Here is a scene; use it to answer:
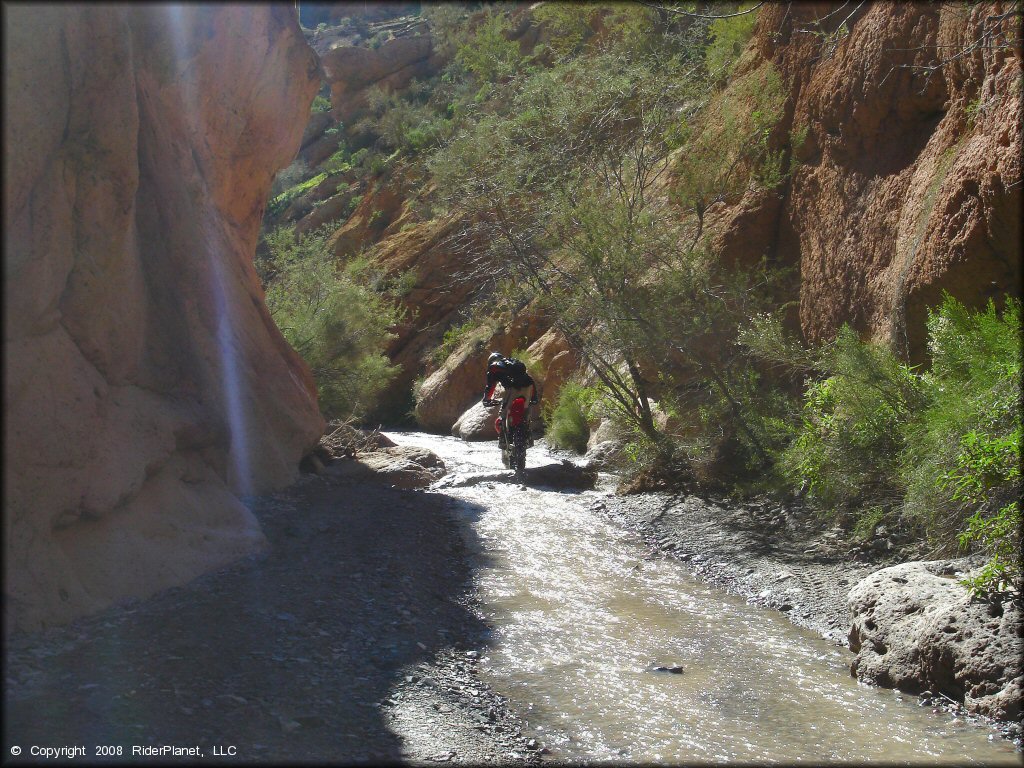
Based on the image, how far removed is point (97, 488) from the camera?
20.4 ft

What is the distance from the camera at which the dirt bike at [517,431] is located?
44.7 ft

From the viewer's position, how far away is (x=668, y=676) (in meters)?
5.98

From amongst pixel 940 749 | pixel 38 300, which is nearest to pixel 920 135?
pixel 940 749

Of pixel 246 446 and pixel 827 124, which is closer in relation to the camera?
pixel 246 446

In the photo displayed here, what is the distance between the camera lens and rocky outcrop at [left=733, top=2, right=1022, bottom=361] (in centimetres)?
835

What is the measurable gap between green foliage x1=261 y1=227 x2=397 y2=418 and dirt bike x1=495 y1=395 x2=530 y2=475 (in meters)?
4.61

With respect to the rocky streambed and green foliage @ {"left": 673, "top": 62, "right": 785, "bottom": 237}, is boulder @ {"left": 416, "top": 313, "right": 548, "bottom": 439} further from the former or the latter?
the rocky streambed

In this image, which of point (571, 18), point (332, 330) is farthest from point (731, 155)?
point (571, 18)

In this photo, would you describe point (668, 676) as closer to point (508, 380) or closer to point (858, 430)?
point (858, 430)

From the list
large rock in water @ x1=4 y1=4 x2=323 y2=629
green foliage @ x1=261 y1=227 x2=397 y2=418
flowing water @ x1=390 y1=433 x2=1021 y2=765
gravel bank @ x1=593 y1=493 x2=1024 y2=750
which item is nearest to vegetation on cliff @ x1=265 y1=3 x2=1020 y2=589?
green foliage @ x1=261 y1=227 x2=397 y2=418

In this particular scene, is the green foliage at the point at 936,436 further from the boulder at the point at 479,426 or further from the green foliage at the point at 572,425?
the boulder at the point at 479,426

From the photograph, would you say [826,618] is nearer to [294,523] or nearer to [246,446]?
[294,523]

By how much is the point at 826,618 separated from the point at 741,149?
855 cm

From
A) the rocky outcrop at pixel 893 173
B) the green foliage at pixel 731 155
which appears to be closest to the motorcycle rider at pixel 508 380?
the green foliage at pixel 731 155
